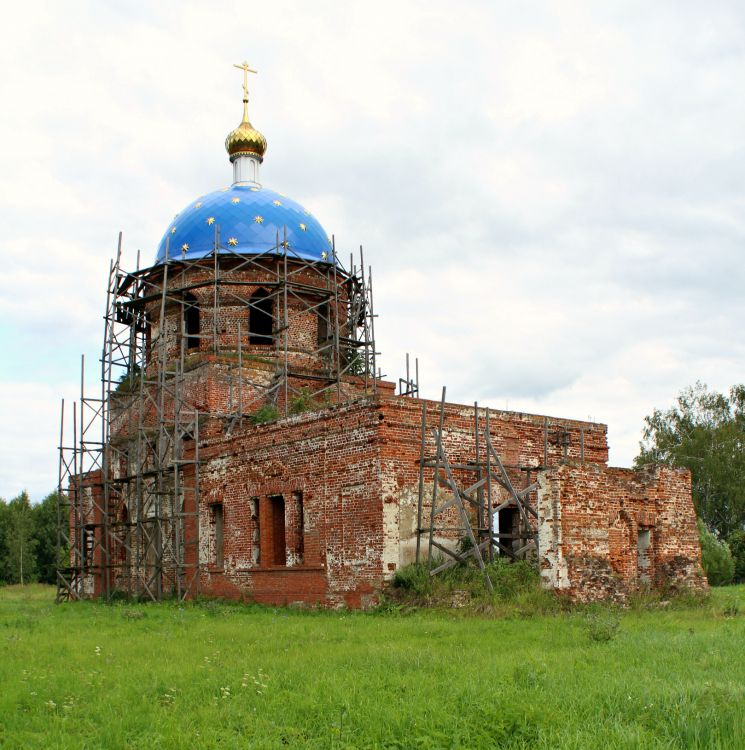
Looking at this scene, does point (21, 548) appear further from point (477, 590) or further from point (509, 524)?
point (477, 590)

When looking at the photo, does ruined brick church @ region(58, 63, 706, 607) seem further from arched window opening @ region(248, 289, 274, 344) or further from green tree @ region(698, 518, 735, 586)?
green tree @ region(698, 518, 735, 586)

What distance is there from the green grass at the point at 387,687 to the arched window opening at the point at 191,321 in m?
11.9

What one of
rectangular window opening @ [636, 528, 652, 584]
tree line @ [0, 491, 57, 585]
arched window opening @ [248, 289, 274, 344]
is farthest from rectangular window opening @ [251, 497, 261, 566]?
tree line @ [0, 491, 57, 585]

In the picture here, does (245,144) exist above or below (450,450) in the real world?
above

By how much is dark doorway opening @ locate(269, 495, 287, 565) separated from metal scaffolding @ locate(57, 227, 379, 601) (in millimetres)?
2293

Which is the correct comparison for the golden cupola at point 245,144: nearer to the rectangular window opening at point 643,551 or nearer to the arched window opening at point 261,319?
the arched window opening at point 261,319

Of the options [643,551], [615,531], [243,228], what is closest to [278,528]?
[615,531]

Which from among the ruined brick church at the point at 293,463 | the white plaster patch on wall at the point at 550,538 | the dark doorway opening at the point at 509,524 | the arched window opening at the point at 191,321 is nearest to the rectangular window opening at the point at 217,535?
the ruined brick church at the point at 293,463

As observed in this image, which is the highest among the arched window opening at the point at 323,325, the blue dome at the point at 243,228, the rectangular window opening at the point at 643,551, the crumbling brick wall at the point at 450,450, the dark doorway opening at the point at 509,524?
the blue dome at the point at 243,228

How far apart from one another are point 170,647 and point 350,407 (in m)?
6.49

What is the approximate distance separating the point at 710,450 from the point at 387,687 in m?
32.6

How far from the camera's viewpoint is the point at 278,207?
24047mm

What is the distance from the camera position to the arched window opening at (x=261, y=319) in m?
22.9

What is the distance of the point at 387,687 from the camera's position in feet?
24.7
